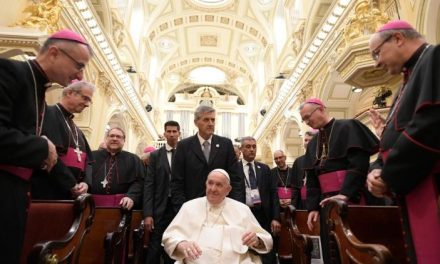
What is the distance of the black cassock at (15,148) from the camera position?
154cm

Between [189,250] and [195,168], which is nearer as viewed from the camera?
[189,250]

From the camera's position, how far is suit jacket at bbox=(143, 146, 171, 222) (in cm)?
377

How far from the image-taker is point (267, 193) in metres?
4.55

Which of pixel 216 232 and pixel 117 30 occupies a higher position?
pixel 117 30

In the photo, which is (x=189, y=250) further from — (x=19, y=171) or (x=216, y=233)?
(x=19, y=171)

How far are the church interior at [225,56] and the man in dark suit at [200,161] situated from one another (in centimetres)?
311

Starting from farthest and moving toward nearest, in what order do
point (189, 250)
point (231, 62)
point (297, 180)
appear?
point (231, 62) → point (297, 180) → point (189, 250)

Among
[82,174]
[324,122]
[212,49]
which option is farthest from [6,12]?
[212,49]

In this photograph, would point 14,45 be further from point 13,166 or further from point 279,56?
point 279,56

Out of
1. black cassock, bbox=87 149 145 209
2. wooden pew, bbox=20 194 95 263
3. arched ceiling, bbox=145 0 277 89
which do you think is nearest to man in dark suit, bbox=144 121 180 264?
black cassock, bbox=87 149 145 209

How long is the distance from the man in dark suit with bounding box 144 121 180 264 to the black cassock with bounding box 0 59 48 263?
6.59 ft

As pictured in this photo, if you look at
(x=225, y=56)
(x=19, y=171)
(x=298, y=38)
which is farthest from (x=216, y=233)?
(x=225, y=56)

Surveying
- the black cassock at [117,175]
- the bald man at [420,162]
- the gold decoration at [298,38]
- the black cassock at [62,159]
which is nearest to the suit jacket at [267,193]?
the black cassock at [117,175]

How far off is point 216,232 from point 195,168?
846mm
